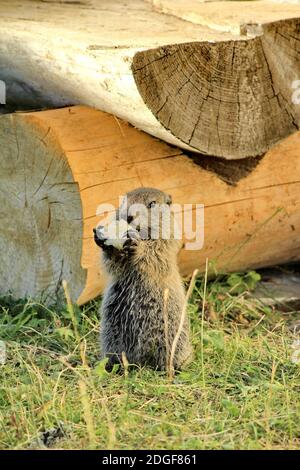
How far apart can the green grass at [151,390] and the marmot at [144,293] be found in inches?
4.7

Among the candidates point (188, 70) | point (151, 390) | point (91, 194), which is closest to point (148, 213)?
point (91, 194)

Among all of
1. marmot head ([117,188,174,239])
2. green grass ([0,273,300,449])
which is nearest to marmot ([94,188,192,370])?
marmot head ([117,188,174,239])

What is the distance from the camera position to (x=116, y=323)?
4848 millimetres

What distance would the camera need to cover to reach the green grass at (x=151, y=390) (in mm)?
3994

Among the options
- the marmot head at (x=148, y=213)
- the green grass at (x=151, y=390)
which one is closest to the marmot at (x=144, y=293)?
the marmot head at (x=148, y=213)

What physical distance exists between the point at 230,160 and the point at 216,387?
4.69 feet

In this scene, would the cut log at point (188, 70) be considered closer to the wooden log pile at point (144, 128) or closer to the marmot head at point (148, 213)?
the wooden log pile at point (144, 128)

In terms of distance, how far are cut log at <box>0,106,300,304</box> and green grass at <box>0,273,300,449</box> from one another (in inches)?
9.6

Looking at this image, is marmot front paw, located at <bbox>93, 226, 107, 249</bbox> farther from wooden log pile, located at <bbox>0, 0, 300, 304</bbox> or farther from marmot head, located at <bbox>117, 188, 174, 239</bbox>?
wooden log pile, located at <bbox>0, 0, 300, 304</bbox>

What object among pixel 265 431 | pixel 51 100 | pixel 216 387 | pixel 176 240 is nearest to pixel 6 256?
pixel 51 100

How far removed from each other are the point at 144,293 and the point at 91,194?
703 millimetres

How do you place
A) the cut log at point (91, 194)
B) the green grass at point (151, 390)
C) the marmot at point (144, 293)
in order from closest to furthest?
the green grass at point (151, 390) < the marmot at point (144, 293) < the cut log at point (91, 194)

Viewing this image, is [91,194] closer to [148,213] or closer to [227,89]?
[148,213]

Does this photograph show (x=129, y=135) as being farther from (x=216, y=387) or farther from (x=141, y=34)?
(x=216, y=387)
